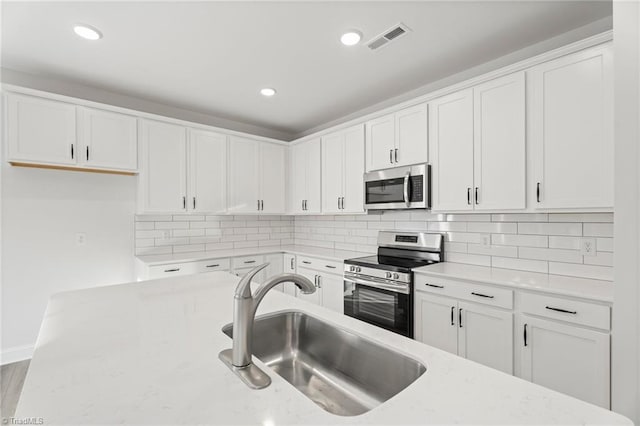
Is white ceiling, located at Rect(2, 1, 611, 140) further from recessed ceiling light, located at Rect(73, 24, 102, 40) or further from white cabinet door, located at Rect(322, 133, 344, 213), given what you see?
white cabinet door, located at Rect(322, 133, 344, 213)

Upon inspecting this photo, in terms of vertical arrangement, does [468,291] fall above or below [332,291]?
above

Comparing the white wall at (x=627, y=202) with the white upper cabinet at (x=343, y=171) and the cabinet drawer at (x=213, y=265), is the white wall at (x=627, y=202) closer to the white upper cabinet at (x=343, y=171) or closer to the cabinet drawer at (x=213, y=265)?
the white upper cabinet at (x=343, y=171)

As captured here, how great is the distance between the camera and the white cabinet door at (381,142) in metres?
3.12

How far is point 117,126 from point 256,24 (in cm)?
192

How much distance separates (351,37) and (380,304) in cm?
216

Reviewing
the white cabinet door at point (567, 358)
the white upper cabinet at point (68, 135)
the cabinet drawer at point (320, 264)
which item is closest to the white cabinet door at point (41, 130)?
the white upper cabinet at point (68, 135)

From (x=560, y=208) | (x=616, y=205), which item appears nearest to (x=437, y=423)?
(x=616, y=205)

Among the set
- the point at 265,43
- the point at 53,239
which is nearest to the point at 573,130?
the point at 265,43

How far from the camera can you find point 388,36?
7.44 ft

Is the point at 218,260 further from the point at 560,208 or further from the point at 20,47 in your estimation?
the point at 560,208

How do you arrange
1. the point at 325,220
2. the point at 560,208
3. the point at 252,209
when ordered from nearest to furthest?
the point at 560,208, the point at 252,209, the point at 325,220

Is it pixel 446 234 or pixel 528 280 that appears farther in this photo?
pixel 446 234

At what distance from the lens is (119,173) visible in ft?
10.7

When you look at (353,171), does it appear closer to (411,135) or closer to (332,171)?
(332,171)
